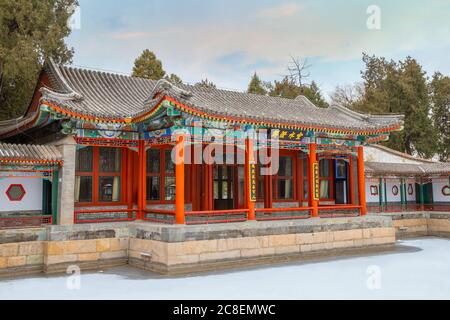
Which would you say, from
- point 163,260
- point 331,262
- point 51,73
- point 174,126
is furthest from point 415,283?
point 51,73

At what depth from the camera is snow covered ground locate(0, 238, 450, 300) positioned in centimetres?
831

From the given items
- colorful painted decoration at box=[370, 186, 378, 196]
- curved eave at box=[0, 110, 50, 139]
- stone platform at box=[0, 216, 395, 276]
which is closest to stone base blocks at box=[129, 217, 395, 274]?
stone platform at box=[0, 216, 395, 276]

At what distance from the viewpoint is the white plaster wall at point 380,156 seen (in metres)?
20.6

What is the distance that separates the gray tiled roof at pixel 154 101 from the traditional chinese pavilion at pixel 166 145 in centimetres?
4

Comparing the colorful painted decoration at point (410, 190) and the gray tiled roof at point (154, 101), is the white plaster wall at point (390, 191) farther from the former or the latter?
the gray tiled roof at point (154, 101)

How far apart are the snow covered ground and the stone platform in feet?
1.82

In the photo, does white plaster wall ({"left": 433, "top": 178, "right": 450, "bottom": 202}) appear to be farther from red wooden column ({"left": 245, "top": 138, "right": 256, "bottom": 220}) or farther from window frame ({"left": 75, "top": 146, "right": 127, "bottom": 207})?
window frame ({"left": 75, "top": 146, "right": 127, "bottom": 207})

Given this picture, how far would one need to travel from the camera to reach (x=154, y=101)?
1077 cm

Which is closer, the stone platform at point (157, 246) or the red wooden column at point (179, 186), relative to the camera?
the stone platform at point (157, 246)

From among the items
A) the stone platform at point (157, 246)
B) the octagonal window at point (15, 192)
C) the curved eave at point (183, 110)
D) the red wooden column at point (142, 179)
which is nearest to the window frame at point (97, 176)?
the red wooden column at point (142, 179)

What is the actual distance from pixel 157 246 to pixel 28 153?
398 centimetres

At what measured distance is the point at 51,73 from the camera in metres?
13.6
